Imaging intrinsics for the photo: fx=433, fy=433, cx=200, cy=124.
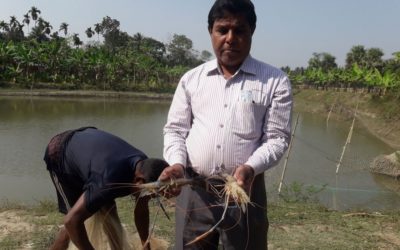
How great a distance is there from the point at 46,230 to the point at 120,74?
3217cm

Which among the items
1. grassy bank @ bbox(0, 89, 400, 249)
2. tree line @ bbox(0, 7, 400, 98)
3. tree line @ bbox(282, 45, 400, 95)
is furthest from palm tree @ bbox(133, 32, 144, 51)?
grassy bank @ bbox(0, 89, 400, 249)

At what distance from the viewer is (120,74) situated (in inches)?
1393

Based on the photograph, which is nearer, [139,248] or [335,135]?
[139,248]

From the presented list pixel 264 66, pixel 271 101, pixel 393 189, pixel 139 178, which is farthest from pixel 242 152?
pixel 393 189

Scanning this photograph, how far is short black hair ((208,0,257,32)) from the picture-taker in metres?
1.92

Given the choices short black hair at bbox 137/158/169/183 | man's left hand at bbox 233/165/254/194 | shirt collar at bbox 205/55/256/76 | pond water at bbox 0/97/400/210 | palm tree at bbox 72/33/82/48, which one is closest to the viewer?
man's left hand at bbox 233/165/254/194

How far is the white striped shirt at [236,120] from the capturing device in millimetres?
1967

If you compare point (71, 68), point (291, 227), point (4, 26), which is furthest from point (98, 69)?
point (291, 227)

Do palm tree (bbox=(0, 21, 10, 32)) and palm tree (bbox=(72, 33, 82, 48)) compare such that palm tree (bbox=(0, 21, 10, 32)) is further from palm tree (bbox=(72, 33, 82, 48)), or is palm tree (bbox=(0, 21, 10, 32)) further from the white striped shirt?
the white striped shirt

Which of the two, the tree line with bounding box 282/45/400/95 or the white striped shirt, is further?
the tree line with bounding box 282/45/400/95

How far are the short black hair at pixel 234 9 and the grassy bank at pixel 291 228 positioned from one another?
2336mm

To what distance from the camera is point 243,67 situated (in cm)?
204

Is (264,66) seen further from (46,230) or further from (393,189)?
(393,189)

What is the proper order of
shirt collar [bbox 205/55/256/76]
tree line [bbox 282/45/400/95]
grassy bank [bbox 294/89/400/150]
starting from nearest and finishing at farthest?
shirt collar [bbox 205/55/256/76] < grassy bank [bbox 294/89/400/150] < tree line [bbox 282/45/400/95]
